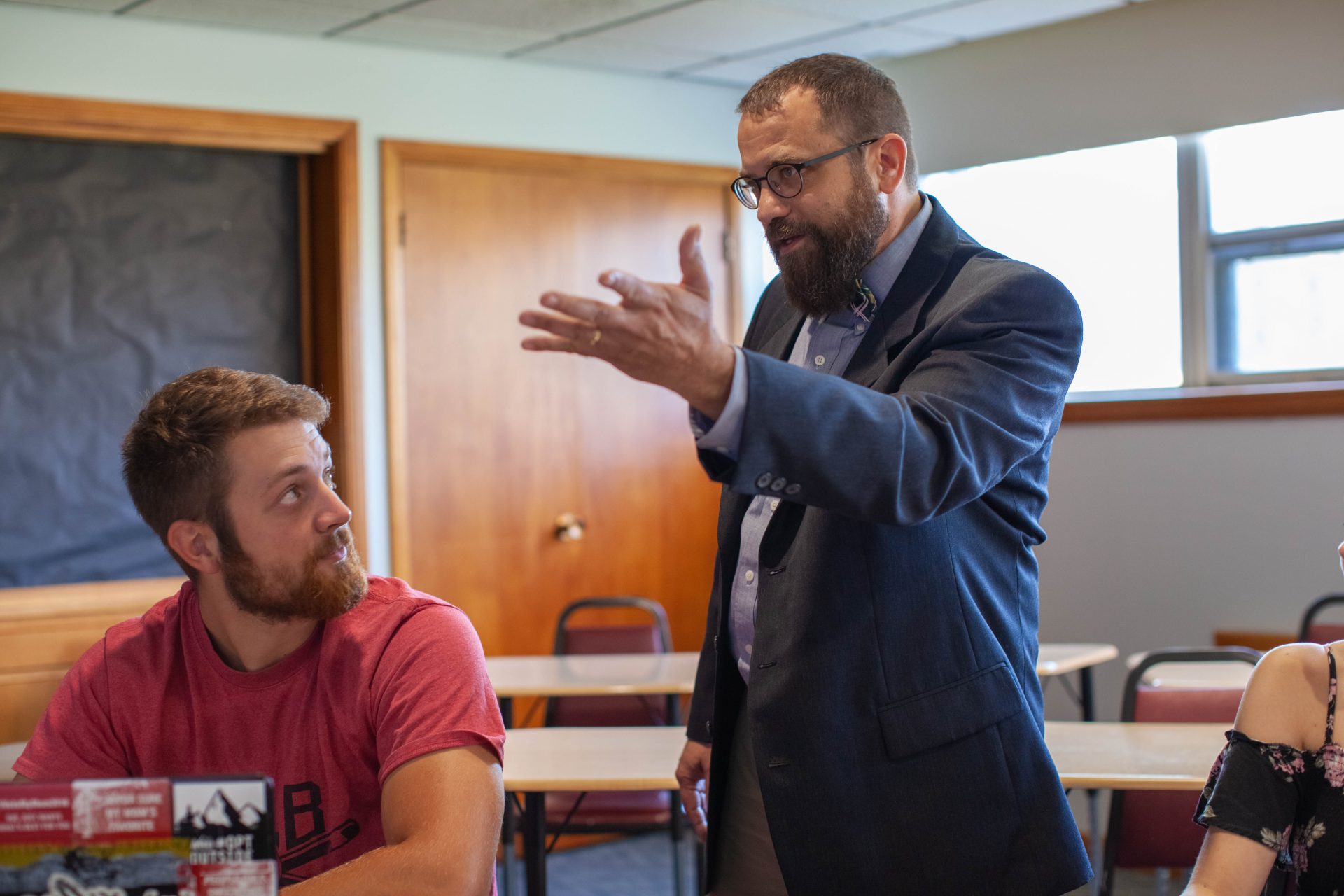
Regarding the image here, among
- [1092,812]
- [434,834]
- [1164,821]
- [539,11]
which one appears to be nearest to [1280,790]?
[434,834]

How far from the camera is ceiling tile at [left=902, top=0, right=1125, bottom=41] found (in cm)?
424

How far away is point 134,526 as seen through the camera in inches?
166

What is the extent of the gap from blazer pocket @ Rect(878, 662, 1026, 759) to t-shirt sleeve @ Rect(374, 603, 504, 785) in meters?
0.45

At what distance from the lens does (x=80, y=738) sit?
64.6 inches

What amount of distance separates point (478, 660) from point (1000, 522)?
64 cm

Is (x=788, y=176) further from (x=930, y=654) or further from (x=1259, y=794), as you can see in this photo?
(x=1259, y=794)

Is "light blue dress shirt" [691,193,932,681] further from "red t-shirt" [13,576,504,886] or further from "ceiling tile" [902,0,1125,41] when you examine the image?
"ceiling tile" [902,0,1125,41]

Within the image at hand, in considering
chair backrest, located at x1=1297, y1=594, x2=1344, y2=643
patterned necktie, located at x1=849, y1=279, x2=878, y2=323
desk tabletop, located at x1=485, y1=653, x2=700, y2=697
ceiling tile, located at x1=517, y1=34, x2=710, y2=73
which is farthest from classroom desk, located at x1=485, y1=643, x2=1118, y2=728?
ceiling tile, located at x1=517, y1=34, x2=710, y2=73

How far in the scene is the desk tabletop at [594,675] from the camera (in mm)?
3355

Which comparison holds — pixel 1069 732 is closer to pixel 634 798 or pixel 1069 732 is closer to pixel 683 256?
pixel 634 798

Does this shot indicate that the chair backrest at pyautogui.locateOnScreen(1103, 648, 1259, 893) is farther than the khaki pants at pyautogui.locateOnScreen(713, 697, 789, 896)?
Yes

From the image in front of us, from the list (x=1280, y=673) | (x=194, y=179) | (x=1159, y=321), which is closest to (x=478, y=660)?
(x=1280, y=673)

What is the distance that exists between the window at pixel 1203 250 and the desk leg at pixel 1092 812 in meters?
1.13

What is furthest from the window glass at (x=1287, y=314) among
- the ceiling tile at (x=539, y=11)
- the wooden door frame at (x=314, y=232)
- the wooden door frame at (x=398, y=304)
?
the wooden door frame at (x=314, y=232)
